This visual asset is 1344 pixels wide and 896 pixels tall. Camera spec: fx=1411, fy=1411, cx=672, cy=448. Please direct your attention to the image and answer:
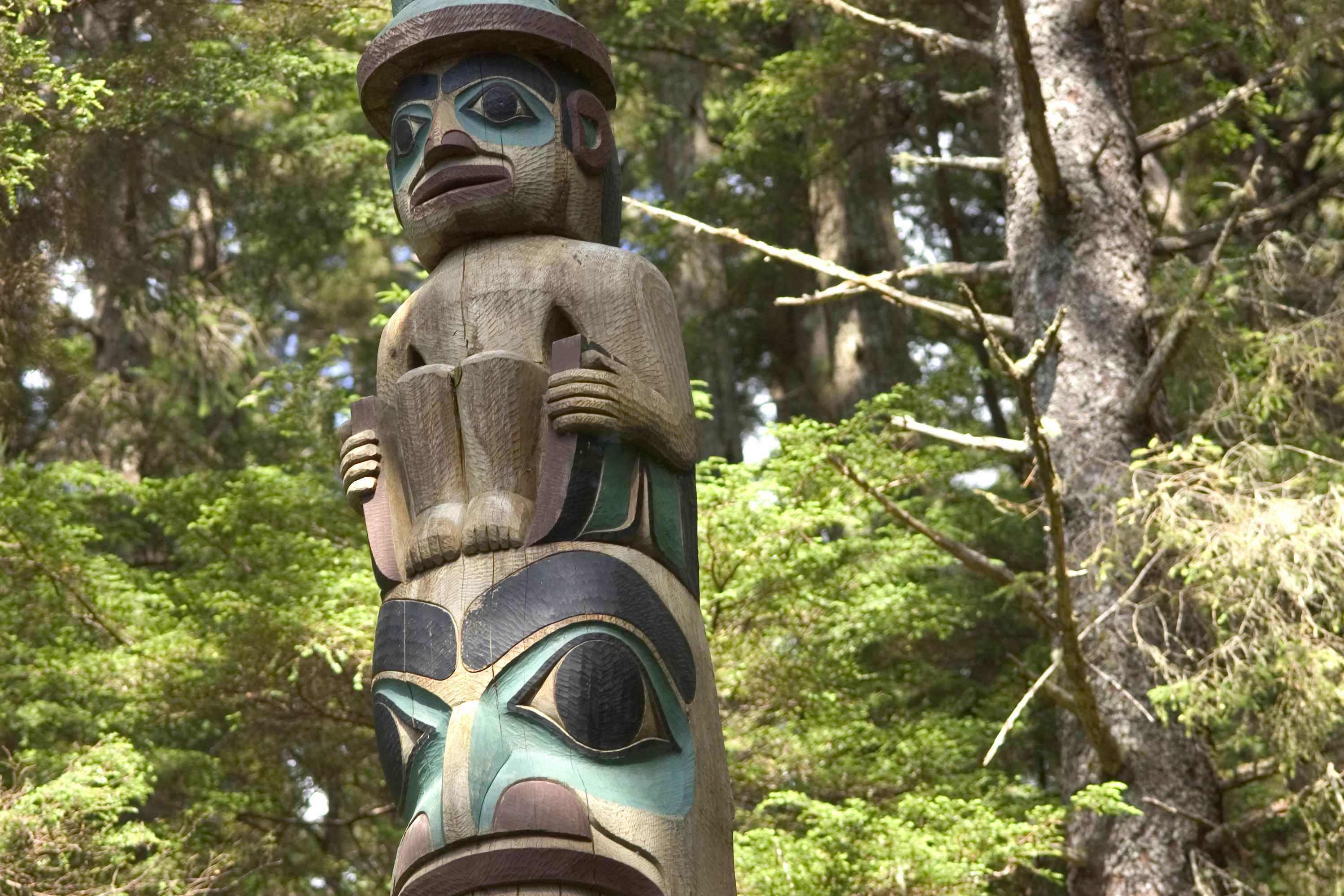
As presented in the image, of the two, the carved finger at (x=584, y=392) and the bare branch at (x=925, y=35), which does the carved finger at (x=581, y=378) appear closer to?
the carved finger at (x=584, y=392)

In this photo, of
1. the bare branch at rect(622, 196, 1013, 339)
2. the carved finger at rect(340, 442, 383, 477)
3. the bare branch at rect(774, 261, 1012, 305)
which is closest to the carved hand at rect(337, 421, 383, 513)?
the carved finger at rect(340, 442, 383, 477)

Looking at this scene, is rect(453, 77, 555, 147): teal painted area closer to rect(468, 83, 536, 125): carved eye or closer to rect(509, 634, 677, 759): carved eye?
rect(468, 83, 536, 125): carved eye

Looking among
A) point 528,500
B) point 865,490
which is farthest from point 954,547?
point 528,500

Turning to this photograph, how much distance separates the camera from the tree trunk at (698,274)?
545 inches

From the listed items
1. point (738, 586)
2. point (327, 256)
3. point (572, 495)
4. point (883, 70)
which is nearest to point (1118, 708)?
point (738, 586)

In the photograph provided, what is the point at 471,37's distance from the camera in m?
4.91

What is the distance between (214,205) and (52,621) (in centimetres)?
562

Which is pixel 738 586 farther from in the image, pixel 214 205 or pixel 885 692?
pixel 214 205

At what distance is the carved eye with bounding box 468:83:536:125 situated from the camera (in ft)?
16.1

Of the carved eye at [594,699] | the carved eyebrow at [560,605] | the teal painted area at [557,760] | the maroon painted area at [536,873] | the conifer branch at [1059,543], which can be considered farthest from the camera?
the conifer branch at [1059,543]

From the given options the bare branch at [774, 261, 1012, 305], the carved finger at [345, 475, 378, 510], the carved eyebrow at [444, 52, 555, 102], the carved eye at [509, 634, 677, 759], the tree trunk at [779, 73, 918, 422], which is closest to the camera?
the carved eye at [509, 634, 677, 759]

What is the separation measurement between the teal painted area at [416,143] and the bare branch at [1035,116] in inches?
122

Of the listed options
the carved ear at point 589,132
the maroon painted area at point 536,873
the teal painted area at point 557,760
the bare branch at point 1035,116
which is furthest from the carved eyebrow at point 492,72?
the bare branch at point 1035,116

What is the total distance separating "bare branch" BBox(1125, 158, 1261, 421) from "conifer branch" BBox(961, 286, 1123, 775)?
2.24ft
